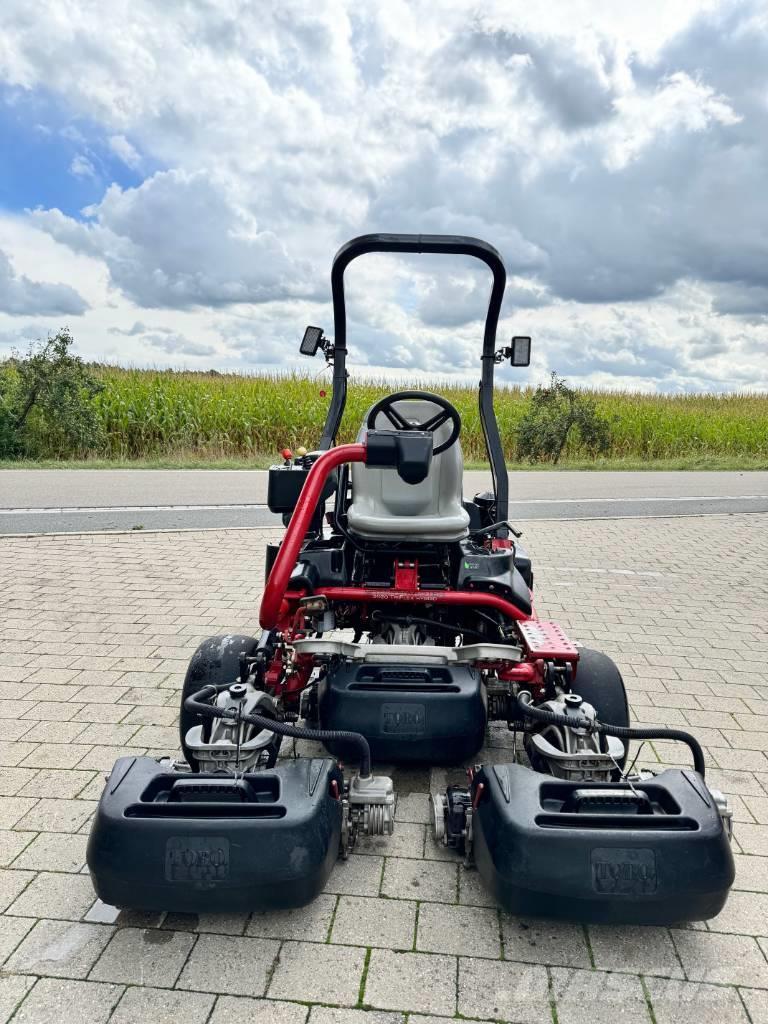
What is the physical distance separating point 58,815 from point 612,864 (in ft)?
6.78

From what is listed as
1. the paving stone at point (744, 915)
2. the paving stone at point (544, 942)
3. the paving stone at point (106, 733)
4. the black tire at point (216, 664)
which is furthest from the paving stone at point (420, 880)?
the paving stone at point (106, 733)

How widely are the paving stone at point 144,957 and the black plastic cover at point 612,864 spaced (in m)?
0.94

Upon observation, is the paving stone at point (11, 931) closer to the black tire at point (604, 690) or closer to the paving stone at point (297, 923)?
the paving stone at point (297, 923)

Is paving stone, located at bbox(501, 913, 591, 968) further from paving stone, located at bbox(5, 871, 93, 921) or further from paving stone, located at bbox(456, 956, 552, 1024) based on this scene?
paving stone, located at bbox(5, 871, 93, 921)

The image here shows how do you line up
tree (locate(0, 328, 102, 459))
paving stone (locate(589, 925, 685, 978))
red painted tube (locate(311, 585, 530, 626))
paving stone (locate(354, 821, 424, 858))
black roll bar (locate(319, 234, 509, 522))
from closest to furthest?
paving stone (locate(589, 925, 685, 978)) → paving stone (locate(354, 821, 424, 858)) → red painted tube (locate(311, 585, 530, 626)) → black roll bar (locate(319, 234, 509, 522)) → tree (locate(0, 328, 102, 459))

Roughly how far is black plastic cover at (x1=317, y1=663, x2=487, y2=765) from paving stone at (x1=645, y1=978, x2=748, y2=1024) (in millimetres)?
967

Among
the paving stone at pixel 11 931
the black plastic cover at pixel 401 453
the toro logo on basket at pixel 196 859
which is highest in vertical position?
the black plastic cover at pixel 401 453

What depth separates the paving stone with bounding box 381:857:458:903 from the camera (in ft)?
8.45

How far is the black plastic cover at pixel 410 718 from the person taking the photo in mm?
2885

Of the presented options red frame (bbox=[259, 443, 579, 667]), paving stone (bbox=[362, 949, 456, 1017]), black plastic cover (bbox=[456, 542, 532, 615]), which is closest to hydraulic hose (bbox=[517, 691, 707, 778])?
red frame (bbox=[259, 443, 579, 667])

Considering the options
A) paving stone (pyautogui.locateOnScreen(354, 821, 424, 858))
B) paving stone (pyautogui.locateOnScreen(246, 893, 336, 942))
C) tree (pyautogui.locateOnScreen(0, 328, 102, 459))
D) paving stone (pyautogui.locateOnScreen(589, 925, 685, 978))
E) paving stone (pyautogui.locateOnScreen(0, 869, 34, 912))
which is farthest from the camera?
tree (pyautogui.locateOnScreen(0, 328, 102, 459))

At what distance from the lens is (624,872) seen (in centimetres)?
218

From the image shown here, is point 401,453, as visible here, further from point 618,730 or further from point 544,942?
point 544,942

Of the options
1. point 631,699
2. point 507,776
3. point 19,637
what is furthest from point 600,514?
point 507,776
